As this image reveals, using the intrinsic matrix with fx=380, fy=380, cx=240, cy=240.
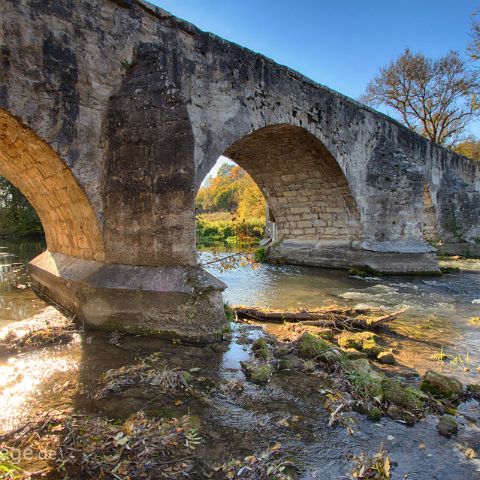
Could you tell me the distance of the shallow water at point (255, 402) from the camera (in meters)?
2.06

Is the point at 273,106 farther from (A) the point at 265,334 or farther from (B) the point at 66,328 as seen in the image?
(B) the point at 66,328

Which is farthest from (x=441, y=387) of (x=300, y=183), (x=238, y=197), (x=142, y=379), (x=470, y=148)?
(x=238, y=197)

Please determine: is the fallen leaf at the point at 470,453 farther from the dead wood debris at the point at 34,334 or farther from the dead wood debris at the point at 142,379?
the dead wood debris at the point at 34,334

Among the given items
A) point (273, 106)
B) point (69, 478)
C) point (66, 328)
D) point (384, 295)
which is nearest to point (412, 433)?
point (69, 478)

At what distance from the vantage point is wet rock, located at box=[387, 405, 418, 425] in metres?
2.45

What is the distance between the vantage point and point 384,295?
278 inches

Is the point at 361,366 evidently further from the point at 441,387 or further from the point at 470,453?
the point at 470,453

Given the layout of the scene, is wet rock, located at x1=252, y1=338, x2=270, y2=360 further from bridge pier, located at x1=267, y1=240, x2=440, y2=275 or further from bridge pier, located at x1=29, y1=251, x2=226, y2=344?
bridge pier, located at x1=267, y1=240, x2=440, y2=275

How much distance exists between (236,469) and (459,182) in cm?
1518

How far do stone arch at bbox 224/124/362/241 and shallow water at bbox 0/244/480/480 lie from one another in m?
4.65

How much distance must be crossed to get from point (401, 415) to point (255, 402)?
0.96 meters

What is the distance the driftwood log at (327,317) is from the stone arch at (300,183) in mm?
3849

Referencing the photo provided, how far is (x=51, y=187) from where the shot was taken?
4.70 meters

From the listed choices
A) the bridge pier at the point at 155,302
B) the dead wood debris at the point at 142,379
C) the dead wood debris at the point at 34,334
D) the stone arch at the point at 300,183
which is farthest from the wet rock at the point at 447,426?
the stone arch at the point at 300,183
